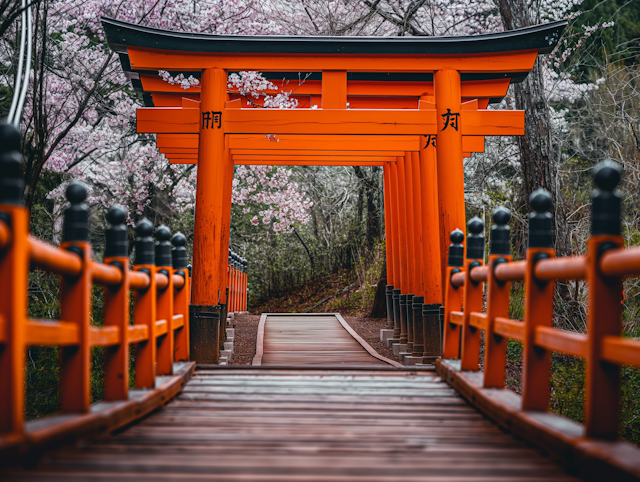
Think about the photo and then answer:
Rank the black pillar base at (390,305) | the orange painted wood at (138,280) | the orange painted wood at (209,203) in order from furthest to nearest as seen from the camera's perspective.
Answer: the black pillar base at (390,305) < the orange painted wood at (209,203) < the orange painted wood at (138,280)

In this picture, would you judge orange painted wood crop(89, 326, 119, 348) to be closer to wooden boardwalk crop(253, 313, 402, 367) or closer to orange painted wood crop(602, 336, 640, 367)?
orange painted wood crop(602, 336, 640, 367)

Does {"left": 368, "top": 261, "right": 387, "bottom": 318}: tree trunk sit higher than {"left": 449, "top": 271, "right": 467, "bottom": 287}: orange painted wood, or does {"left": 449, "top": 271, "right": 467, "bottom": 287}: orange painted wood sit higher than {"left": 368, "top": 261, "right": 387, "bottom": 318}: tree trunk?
{"left": 449, "top": 271, "right": 467, "bottom": 287}: orange painted wood

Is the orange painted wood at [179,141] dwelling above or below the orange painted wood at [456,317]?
above

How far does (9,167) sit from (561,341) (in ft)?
7.58

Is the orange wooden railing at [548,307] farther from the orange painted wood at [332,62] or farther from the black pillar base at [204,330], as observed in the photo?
the orange painted wood at [332,62]

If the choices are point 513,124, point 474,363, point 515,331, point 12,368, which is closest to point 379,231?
point 513,124

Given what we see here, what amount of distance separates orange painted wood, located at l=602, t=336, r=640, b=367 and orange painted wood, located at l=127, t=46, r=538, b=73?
5.41 metres

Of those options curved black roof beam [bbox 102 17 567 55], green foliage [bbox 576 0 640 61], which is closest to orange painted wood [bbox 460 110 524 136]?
curved black roof beam [bbox 102 17 567 55]

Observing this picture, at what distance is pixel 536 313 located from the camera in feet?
9.73

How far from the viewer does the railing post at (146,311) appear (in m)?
3.61

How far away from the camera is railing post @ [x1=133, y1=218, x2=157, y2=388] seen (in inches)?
142

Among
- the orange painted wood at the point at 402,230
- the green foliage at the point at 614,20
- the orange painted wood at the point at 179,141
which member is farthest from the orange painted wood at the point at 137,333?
the green foliage at the point at 614,20

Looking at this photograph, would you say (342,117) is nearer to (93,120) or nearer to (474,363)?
(474,363)

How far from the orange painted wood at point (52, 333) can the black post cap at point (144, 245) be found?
1.09 metres
